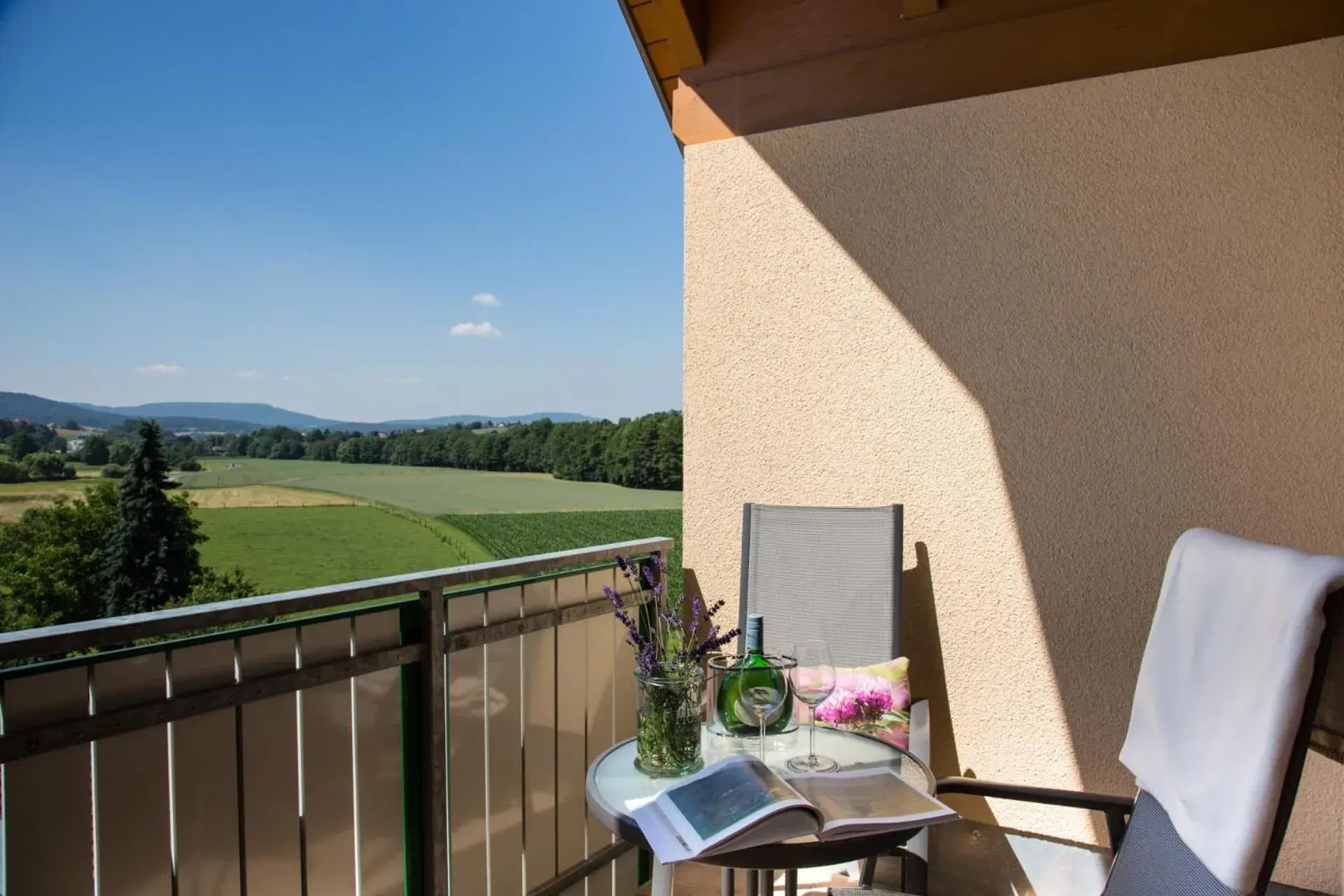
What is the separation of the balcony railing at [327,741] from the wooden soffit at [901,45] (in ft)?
5.22

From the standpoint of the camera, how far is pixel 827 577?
259 cm

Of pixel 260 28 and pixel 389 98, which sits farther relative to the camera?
pixel 389 98

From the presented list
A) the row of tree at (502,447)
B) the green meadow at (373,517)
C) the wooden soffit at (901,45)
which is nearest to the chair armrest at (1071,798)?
the wooden soffit at (901,45)

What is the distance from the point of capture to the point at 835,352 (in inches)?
110

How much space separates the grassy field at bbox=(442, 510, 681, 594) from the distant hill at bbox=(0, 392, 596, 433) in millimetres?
2692

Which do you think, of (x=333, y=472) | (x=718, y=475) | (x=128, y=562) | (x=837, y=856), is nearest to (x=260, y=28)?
(x=333, y=472)

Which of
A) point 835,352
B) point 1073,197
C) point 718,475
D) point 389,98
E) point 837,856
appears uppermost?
point 389,98

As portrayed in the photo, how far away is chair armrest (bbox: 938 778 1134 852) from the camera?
159 cm

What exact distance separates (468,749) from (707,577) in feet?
3.47

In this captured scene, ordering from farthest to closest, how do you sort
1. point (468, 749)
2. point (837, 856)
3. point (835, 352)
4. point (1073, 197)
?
point (835, 352) → point (1073, 197) → point (468, 749) → point (837, 856)

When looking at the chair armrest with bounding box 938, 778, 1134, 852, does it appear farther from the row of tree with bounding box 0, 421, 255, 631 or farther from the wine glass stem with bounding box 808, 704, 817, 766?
the row of tree with bounding box 0, 421, 255, 631

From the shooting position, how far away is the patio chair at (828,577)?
2.51 metres

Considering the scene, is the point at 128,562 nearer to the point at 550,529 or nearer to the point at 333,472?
the point at 333,472

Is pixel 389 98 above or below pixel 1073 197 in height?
above
